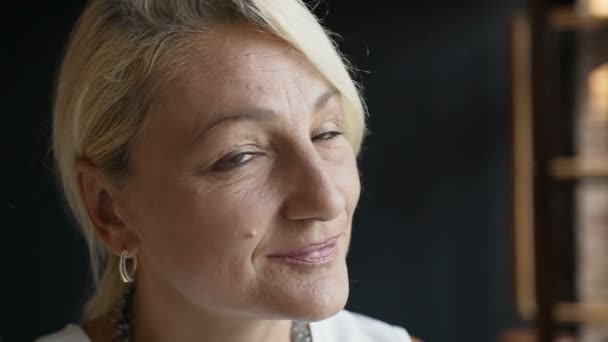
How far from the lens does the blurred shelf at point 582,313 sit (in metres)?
2.40

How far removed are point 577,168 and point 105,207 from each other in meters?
1.69

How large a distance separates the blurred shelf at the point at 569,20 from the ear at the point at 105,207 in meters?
1.70

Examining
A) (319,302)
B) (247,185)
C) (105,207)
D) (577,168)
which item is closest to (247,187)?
(247,185)

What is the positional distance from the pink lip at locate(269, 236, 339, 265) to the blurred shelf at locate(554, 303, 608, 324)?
5.06 feet

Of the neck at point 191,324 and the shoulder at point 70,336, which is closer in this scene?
the neck at point 191,324

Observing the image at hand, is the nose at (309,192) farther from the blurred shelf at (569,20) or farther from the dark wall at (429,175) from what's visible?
the dark wall at (429,175)

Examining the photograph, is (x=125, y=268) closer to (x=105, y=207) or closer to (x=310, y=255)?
(x=105, y=207)

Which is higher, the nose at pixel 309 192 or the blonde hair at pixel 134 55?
the blonde hair at pixel 134 55

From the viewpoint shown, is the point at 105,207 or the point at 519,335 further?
the point at 519,335

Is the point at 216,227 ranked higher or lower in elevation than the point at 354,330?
higher

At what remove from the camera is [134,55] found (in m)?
1.21

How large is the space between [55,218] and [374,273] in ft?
5.35

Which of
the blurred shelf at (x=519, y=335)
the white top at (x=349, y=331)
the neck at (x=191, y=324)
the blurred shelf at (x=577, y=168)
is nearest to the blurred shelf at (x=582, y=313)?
the blurred shelf at (x=577, y=168)

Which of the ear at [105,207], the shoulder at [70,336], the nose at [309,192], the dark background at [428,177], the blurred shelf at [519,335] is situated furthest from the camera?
the dark background at [428,177]
